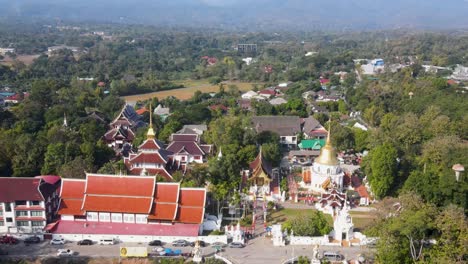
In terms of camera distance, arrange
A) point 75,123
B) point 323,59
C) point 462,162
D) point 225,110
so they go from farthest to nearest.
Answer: point 323,59 → point 225,110 → point 75,123 → point 462,162

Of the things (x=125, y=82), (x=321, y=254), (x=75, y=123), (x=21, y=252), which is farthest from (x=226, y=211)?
(x=125, y=82)

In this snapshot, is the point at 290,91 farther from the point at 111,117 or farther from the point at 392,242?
the point at 392,242

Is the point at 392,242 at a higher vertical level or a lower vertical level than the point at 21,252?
higher

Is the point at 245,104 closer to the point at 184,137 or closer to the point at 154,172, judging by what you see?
the point at 184,137

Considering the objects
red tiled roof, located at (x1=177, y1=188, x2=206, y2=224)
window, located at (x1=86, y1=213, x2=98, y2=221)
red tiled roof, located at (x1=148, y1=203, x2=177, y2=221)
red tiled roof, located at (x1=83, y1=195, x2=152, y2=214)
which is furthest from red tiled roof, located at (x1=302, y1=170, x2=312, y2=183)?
window, located at (x1=86, y1=213, x2=98, y2=221)

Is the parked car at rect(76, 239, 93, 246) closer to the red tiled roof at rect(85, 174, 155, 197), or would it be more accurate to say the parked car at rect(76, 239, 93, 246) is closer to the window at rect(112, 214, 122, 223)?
the window at rect(112, 214, 122, 223)

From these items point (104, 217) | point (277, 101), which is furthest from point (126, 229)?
point (277, 101)
